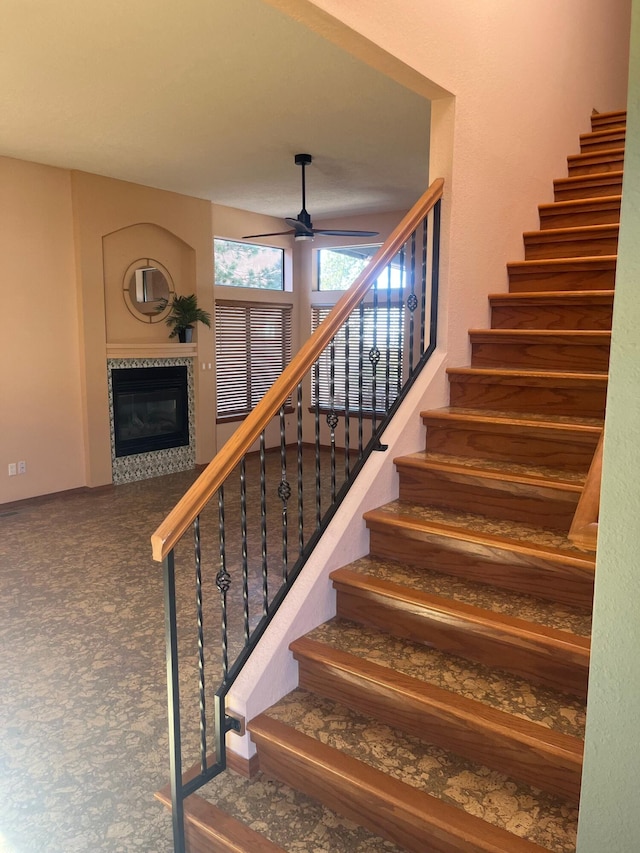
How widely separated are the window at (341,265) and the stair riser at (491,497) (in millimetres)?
5728

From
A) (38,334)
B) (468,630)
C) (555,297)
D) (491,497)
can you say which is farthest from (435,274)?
(38,334)

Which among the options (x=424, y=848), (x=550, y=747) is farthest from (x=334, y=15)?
(x=424, y=848)

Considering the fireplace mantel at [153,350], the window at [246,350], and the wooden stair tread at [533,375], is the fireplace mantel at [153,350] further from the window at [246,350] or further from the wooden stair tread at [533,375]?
the wooden stair tread at [533,375]

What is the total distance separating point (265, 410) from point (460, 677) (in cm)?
109

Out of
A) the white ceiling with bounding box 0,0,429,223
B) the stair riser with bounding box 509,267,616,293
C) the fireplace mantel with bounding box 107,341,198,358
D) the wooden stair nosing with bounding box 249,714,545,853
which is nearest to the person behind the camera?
the wooden stair nosing with bounding box 249,714,545,853

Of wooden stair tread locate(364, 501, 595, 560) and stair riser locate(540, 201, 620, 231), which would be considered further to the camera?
stair riser locate(540, 201, 620, 231)

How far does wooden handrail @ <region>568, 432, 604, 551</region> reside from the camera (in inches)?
42.6

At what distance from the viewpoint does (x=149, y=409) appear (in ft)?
22.4

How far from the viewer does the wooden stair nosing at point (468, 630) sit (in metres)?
1.87

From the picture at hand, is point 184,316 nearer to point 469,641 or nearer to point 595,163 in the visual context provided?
point 595,163

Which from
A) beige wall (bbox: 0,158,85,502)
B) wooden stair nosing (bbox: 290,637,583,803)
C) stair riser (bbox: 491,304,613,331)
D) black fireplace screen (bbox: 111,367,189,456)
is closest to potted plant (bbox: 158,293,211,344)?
black fireplace screen (bbox: 111,367,189,456)

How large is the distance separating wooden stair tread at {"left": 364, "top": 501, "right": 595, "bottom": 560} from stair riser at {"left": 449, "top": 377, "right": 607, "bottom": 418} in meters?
0.66

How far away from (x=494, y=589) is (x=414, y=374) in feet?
3.73

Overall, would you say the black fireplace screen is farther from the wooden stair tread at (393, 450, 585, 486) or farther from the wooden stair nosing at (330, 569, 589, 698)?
the wooden stair nosing at (330, 569, 589, 698)
